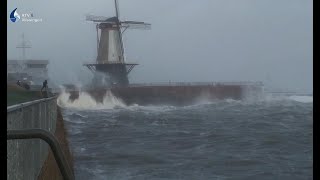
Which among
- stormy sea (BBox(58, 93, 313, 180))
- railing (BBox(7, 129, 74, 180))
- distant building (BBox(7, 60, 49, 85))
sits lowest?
stormy sea (BBox(58, 93, 313, 180))

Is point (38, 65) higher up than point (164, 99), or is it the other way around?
point (38, 65)

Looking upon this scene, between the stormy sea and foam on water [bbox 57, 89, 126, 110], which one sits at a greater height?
foam on water [bbox 57, 89, 126, 110]

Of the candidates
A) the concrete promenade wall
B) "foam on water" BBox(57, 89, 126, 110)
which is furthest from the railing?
"foam on water" BBox(57, 89, 126, 110)

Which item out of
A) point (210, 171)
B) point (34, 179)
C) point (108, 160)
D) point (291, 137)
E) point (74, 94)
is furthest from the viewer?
point (74, 94)

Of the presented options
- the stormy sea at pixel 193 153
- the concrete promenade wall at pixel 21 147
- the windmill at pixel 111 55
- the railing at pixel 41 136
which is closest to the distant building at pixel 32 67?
the windmill at pixel 111 55

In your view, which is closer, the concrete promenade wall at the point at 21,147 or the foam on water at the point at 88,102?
the concrete promenade wall at the point at 21,147

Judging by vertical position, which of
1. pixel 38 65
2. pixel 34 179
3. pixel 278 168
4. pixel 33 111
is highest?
pixel 38 65

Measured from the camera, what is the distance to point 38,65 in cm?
7581

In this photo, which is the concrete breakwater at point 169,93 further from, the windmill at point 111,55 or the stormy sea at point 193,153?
the stormy sea at point 193,153

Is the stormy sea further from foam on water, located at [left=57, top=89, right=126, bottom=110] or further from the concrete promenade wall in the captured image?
foam on water, located at [left=57, top=89, right=126, bottom=110]

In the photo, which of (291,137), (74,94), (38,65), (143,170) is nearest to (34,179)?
(143,170)

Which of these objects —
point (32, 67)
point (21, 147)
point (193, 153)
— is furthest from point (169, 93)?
point (21, 147)

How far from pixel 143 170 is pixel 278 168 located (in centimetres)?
407

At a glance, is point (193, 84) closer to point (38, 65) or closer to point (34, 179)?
point (38, 65)
